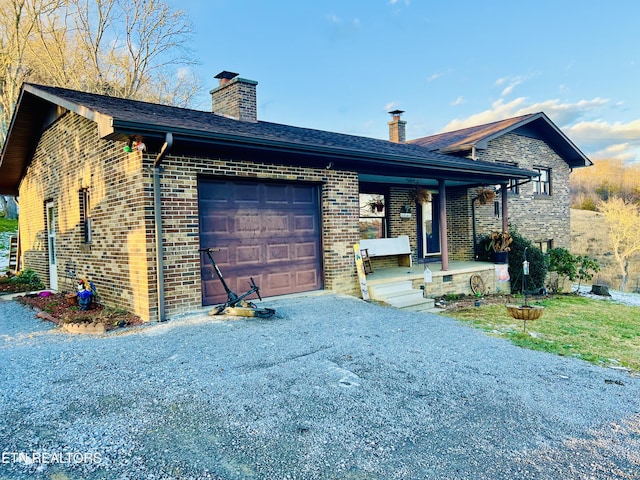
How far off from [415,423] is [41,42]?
2314 centimetres

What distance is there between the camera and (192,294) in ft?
21.2

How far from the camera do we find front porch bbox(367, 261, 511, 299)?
30.7 ft

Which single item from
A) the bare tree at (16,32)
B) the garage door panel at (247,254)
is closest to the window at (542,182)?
the garage door panel at (247,254)

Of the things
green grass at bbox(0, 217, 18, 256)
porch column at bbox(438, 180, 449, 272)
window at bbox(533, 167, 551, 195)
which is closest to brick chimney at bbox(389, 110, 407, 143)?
window at bbox(533, 167, 551, 195)

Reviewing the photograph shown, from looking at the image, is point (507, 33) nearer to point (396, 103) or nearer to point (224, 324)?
point (396, 103)

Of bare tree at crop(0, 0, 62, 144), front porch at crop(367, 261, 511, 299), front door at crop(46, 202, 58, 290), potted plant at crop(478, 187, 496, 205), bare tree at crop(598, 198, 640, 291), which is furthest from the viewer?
bare tree at crop(598, 198, 640, 291)

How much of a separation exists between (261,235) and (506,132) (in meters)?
10.9

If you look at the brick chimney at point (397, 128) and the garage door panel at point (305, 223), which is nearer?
the garage door panel at point (305, 223)

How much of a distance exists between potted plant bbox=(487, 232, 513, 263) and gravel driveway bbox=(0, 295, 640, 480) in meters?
7.26

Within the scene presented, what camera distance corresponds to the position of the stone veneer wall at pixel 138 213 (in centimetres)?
617

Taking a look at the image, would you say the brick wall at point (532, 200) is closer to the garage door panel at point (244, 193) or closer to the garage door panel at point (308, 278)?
the garage door panel at point (308, 278)

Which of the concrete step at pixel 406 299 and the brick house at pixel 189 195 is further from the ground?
the brick house at pixel 189 195

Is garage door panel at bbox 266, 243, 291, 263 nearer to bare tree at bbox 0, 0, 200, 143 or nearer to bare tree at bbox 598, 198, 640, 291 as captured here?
bare tree at bbox 0, 0, 200, 143

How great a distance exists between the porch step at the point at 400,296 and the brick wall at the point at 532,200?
5772 mm
